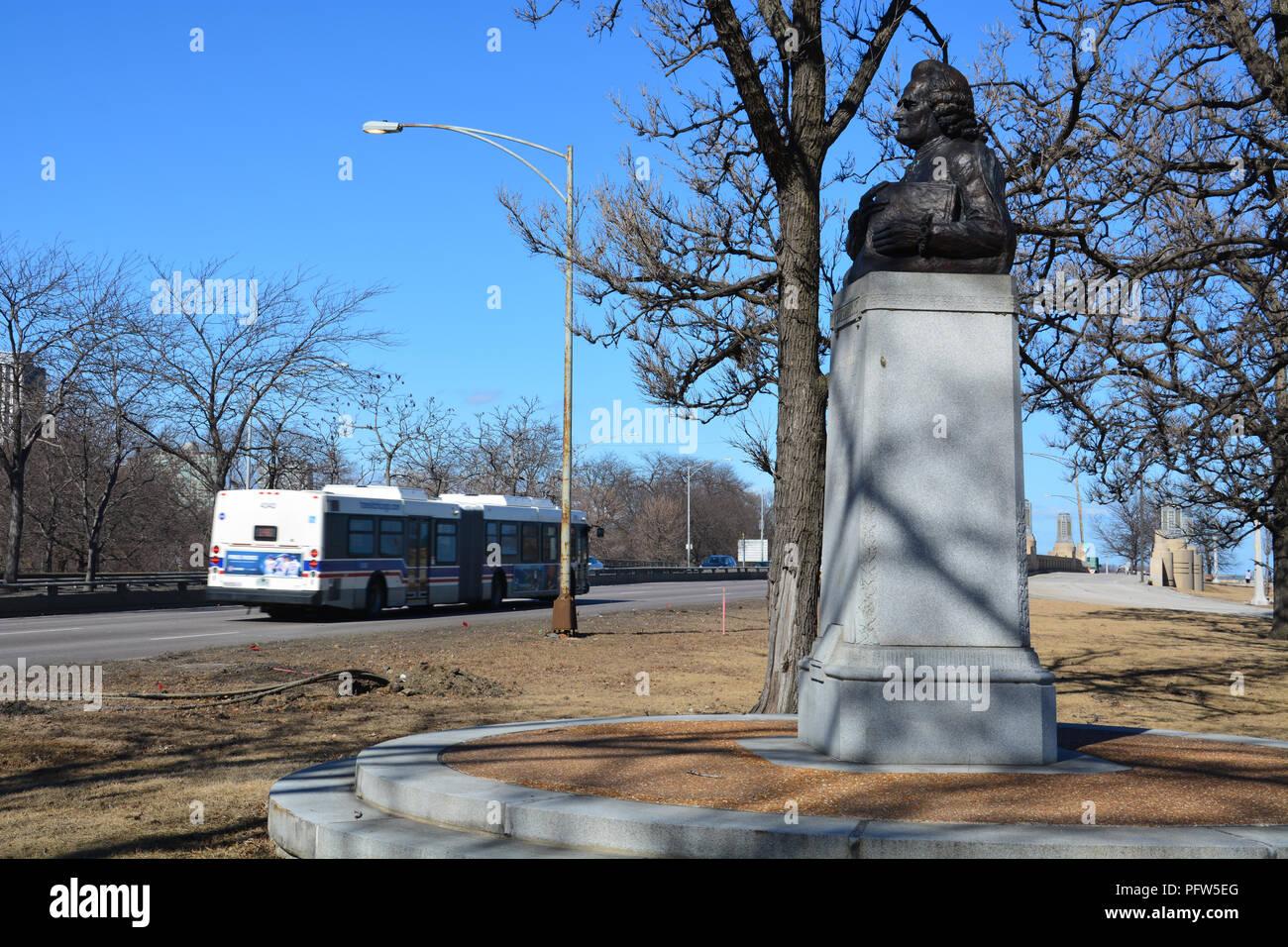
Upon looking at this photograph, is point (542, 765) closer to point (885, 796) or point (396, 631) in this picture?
point (885, 796)

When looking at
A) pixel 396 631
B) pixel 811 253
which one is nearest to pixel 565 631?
pixel 396 631

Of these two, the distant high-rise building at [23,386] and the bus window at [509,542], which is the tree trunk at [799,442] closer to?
the bus window at [509,542]

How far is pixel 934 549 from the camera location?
6863 millimetres

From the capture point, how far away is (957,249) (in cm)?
723

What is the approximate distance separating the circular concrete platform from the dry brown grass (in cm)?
67

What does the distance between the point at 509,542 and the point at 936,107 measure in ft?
90.6

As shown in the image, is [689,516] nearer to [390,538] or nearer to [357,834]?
[390,538]

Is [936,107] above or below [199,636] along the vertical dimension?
above

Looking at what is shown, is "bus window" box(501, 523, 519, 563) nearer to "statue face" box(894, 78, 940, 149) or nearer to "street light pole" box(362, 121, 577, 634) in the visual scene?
"street light pole" box(362, 121, 577, 634)

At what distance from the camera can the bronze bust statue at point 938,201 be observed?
23.7ft

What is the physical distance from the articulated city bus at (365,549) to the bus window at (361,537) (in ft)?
0.08

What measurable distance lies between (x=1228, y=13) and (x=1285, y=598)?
1831 centimetres

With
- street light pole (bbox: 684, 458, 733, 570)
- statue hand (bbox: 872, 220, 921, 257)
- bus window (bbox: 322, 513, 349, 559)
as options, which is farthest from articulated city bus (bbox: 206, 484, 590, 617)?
street light pole (bbox: 684, 458, 733, 570)

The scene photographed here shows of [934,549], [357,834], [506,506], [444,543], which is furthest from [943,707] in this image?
[506,506]
